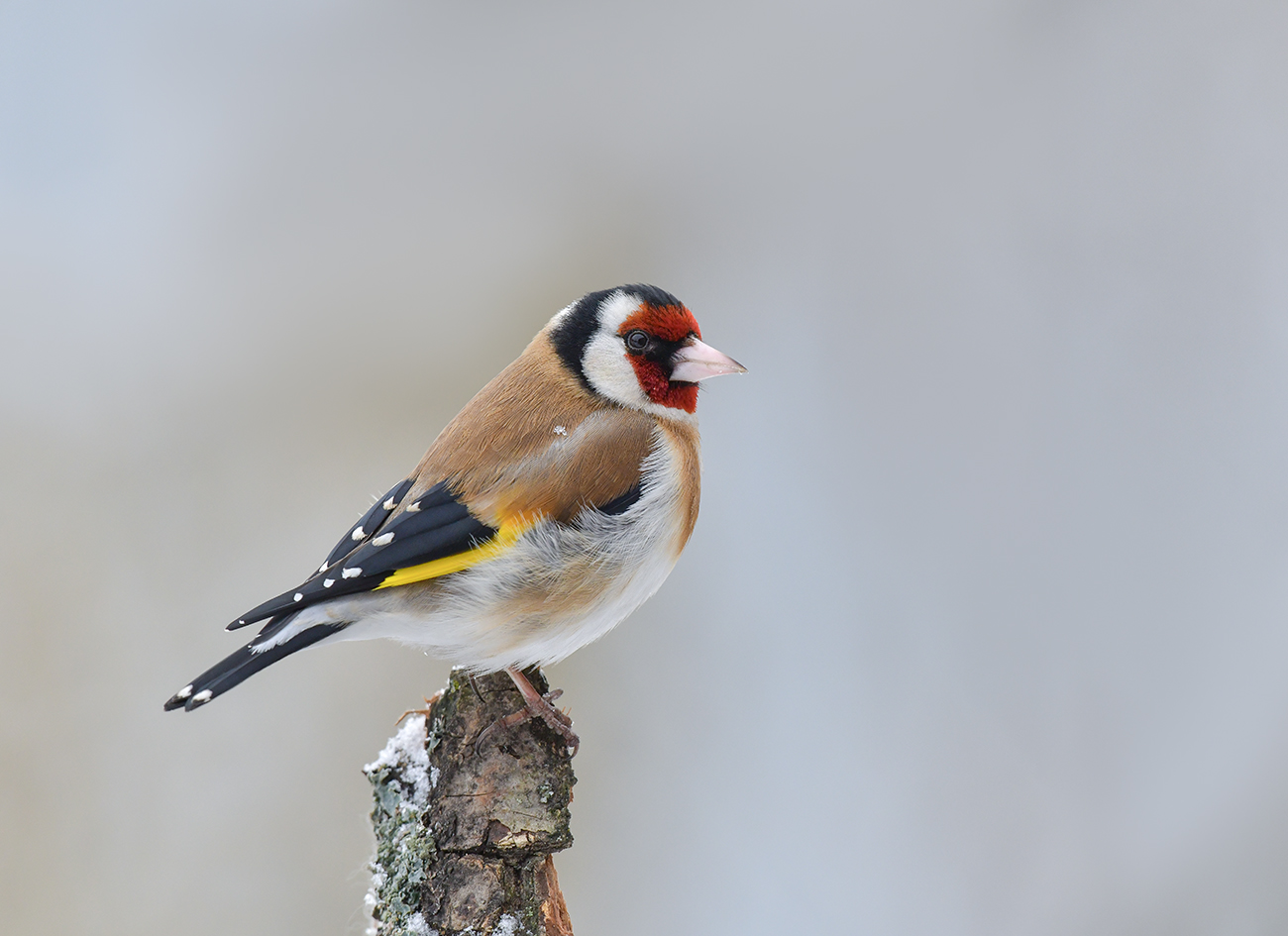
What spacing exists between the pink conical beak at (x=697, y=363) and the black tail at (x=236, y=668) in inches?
34.4

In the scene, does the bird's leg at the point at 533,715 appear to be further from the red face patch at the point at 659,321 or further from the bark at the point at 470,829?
the red face patch at the point at 659,321

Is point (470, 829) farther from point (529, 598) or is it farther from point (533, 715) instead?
point (529, 598)

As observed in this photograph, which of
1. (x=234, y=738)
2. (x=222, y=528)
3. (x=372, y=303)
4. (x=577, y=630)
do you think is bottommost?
(x=577, y=630)

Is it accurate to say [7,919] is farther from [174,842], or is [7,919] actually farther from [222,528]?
[222,528]

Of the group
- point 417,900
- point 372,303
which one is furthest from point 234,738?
point 417,900

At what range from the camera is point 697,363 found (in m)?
2.12

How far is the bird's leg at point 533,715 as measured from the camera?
1687mm

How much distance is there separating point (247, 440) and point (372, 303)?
2.41 ft

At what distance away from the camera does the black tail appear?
1.56 m

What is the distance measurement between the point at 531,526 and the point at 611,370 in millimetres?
431

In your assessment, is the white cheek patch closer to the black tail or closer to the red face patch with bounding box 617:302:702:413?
the red face patch with bounding box 617:302:702:413

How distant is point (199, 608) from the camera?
11.7 feet

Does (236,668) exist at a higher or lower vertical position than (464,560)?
lower

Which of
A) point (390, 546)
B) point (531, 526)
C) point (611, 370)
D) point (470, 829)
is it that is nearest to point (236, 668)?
point (390, 546)
